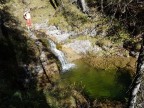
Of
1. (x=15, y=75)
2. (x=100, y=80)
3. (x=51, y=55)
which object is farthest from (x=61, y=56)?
(x=15, y=75)

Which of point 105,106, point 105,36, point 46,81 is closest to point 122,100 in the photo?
point 105,106

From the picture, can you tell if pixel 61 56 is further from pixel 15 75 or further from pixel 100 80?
pixel 15 75

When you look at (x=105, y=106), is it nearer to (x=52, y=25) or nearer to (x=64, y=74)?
(x=64, y=74)

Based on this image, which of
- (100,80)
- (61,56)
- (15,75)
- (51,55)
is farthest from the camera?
(61,56)

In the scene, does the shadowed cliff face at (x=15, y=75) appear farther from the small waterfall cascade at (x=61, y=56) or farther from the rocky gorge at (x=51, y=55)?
the small waterfall cascade at (x=61, y=56)

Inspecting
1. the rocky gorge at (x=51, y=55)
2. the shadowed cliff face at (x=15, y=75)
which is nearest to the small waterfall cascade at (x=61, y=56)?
the rocky gorge at (x=51, y=55)

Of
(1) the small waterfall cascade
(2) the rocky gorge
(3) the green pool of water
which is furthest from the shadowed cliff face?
(3) the green pool of water

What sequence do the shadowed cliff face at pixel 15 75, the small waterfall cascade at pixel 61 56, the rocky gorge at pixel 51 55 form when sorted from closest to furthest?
the shadowed cliff face at pixel 15 75 < the rocky gorge at pixel 51 55 < the small waterfall cascade at pixel 61 56

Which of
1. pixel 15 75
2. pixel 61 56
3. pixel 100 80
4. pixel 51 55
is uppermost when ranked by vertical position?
pixel 51 55
